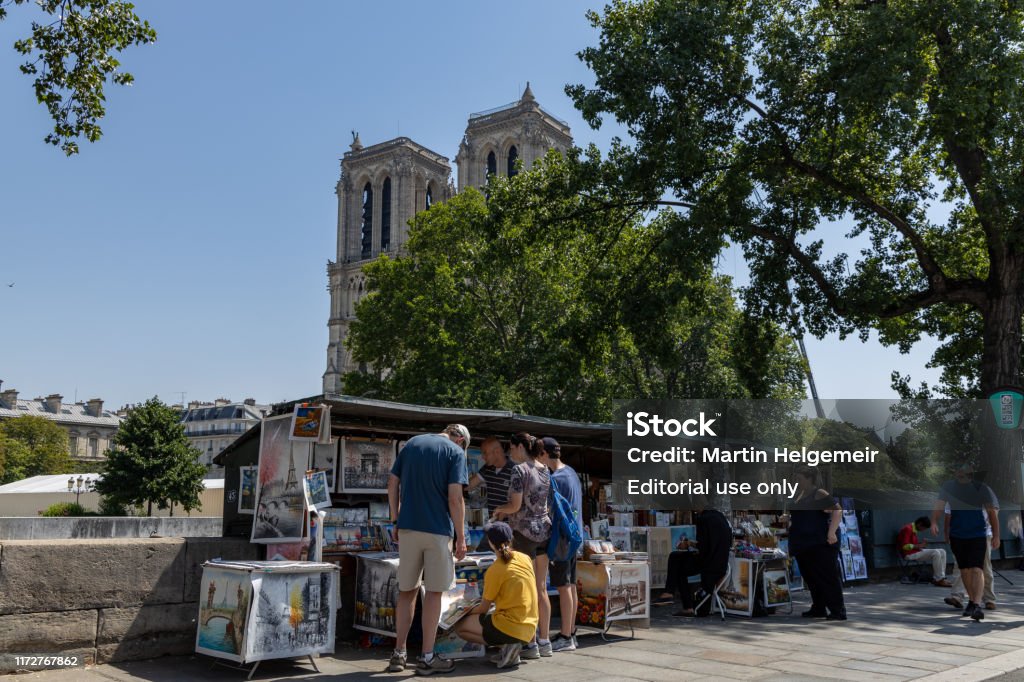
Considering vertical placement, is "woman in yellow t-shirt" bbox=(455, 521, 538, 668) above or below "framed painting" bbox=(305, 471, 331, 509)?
below

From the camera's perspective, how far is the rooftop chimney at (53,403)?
459ft

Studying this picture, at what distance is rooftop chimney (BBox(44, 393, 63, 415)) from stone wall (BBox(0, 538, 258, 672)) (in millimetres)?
149882

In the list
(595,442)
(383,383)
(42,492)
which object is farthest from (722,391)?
(42,492)

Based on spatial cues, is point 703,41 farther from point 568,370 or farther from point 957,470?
point 957,470

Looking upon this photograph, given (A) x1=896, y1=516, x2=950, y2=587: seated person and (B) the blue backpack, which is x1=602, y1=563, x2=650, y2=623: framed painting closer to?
(B) the blue backpack

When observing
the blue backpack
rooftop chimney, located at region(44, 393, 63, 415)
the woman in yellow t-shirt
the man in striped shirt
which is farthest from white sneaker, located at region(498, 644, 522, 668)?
rooftop chimney, located at region(44, 393, 63, 415)

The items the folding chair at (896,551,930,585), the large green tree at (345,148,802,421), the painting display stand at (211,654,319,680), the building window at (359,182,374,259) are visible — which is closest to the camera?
the painting display stand at (211,654,319,680)

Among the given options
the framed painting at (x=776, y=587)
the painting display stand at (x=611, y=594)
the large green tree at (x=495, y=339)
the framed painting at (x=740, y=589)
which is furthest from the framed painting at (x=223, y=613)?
the large green tree at (x=495, y=339)

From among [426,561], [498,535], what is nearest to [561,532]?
[498,535]

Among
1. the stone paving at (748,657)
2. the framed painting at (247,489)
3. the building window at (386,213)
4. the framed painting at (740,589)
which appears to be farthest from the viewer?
the building window at (386,213)

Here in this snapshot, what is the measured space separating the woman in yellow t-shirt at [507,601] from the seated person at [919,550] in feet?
34.0

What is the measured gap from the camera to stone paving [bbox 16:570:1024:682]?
6.36 meters

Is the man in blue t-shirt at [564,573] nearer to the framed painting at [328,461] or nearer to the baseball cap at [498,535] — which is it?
the baseball cap at [498,535]

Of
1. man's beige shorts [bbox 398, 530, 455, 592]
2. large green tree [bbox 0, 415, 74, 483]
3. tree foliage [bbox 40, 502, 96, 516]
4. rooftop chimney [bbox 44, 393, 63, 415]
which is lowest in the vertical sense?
tree foliage [bbox 40, 502, 96, 516]
